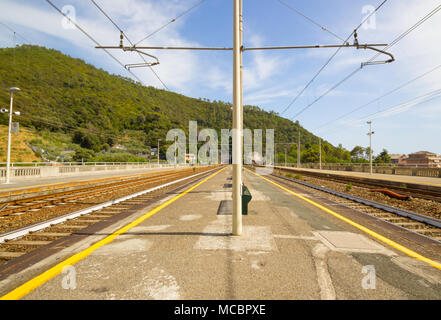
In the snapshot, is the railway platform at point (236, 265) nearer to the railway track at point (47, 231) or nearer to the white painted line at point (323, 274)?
the white painted line at point (323, 274)

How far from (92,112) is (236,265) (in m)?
125

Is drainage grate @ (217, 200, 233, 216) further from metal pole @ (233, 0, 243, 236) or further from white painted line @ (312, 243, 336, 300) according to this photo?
white painted line @ (312, 243, 336, 300)

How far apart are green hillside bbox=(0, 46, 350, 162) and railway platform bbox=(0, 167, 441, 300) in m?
59.9

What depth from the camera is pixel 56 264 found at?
325cm

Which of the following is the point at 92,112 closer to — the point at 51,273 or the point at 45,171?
the point at 45,171

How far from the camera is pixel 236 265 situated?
321 centimetres

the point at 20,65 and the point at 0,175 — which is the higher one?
the point at 20,65

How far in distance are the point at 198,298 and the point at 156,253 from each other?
57.6 inches

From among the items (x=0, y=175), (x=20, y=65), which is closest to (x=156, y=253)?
(x=0, y=175)

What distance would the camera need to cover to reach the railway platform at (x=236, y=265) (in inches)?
101
